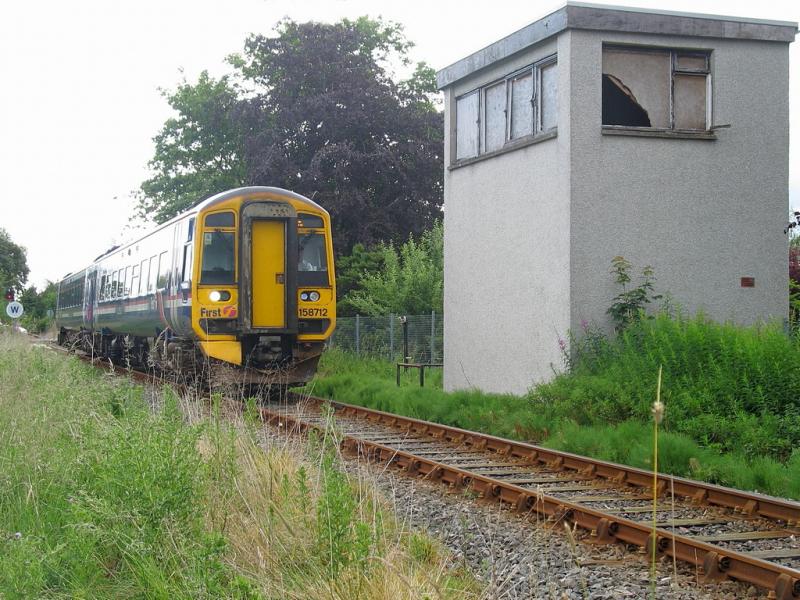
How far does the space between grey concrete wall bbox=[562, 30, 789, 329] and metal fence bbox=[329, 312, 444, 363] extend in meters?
7.34

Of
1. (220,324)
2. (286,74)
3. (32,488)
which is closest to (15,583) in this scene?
(32,488)

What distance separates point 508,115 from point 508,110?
8cm

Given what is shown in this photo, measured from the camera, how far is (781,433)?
9109mm

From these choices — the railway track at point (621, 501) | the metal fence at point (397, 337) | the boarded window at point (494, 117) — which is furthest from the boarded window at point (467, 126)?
the railway track at point (621, 501)

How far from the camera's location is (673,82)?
13.3m

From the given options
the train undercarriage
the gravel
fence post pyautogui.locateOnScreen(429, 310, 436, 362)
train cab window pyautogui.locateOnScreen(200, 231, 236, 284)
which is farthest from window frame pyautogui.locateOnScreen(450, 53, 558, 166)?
the gravel

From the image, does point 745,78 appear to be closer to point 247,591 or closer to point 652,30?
point 652,30

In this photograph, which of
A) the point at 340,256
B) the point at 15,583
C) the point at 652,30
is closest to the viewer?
the point at 15,583

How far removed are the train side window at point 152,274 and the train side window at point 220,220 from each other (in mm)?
2995

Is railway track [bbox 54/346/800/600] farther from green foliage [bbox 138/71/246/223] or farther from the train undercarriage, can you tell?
green foliage [bbox 138/71/246/223]

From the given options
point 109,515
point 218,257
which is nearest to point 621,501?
point 109,515

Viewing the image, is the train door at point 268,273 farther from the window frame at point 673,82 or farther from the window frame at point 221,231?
the window frame at point 673,82

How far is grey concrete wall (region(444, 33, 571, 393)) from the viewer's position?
1302 cm

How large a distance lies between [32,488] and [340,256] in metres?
23.6
